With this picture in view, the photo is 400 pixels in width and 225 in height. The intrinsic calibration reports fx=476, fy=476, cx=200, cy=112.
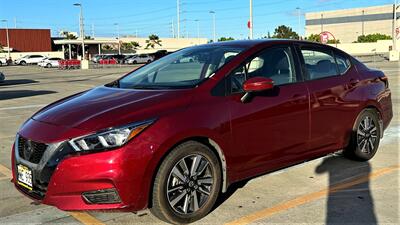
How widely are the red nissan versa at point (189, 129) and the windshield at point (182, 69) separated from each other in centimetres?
2

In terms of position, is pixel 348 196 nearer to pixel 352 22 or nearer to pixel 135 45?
pixel 135 45

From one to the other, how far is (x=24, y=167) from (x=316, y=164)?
11.7ft

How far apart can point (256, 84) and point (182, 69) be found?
2.99 feet

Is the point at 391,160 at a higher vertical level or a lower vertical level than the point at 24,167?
lower

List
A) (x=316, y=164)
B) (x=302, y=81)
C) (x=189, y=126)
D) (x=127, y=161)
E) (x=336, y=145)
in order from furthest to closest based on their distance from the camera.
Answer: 1. (x=316, y=164)
2. (x=336, y=145)
3. (x=302, y=81)
4. (x=189, y=126)
5. (x=127, y=161)

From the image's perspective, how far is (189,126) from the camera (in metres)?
3.99

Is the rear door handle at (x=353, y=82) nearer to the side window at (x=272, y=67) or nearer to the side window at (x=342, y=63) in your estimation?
the side window at (x=342, y=63)

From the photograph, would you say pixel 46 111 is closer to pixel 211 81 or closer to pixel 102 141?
pixel 102 141

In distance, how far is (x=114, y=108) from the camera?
3.98 meters

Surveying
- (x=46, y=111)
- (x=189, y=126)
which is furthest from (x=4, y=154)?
(x=189, y=126)

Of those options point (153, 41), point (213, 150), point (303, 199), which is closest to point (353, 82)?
point (303, 199)

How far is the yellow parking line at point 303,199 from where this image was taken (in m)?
4.25

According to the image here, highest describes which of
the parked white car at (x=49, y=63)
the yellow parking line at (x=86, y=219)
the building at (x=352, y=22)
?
the building at (x=352, y=22)

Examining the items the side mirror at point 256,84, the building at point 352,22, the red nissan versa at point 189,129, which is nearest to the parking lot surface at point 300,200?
the red nissan versa at point 189,129
